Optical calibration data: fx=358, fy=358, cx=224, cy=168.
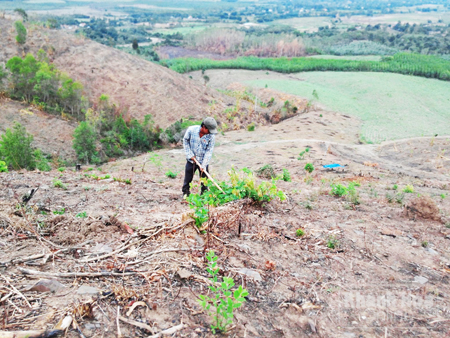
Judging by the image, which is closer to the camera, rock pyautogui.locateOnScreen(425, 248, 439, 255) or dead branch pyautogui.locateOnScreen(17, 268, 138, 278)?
dead branch pyautogui.locateOnScreen(17, 268, 138, 278)

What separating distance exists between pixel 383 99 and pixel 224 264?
23.6 m

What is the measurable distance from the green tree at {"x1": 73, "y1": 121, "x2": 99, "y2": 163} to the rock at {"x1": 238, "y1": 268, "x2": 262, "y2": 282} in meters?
9.84

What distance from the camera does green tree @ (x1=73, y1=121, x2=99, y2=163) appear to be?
472 inches

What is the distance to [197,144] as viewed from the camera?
18.5ft

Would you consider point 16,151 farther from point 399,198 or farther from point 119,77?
point 119,77

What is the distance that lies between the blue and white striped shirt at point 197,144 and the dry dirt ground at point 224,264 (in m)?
0.84

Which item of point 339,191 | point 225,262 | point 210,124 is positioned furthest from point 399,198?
point 225,262

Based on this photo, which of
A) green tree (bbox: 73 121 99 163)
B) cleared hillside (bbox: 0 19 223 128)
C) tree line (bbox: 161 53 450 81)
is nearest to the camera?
green tree (bbox: 73 121 99 163)

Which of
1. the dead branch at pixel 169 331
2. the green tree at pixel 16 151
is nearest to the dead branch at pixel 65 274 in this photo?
the dead branch at pixel 169 331

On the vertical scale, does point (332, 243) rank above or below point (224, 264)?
below

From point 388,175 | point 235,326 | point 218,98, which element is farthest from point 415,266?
point 218,98

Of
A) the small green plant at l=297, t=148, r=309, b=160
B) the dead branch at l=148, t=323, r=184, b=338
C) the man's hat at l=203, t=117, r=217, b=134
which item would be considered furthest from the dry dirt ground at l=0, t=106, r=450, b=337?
the small green plant at l=297, t=148, r=309, b=160

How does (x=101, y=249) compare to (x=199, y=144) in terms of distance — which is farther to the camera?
(x=199, y=144)

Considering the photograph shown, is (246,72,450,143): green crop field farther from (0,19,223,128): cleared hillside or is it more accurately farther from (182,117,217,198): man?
(182,117,217,198): man
